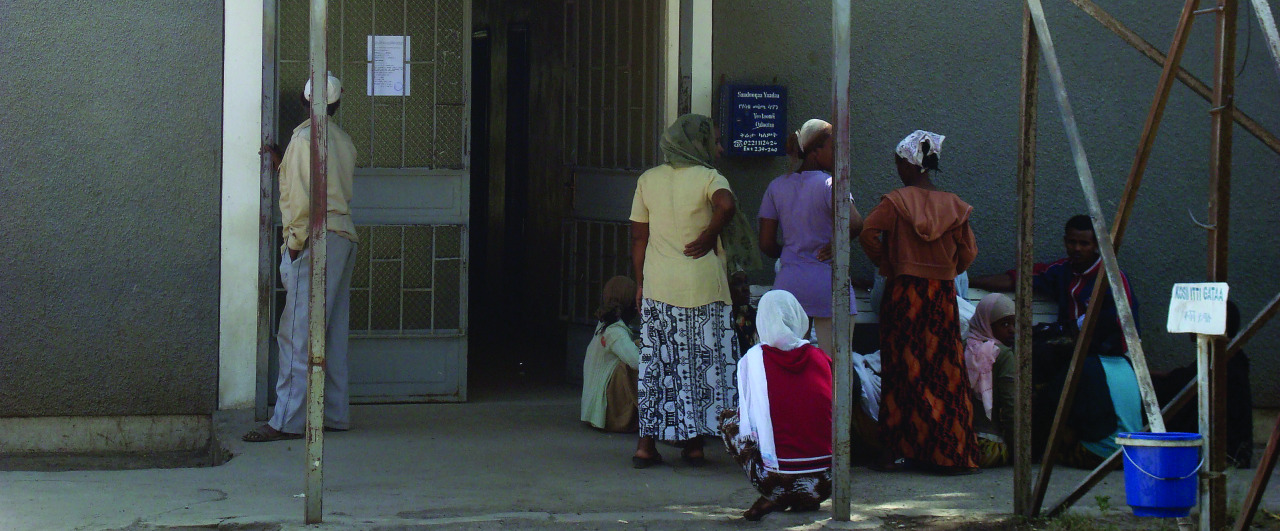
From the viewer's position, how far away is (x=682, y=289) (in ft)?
18.1

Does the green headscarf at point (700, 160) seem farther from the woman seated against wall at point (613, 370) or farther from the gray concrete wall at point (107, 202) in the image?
the gray concrete wall at point (107, 202)

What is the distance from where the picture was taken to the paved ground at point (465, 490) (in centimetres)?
472

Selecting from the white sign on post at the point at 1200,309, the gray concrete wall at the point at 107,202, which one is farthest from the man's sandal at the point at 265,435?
the white sign on post at the point at 1200,309

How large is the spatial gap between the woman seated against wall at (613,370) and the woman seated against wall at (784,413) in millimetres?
1561

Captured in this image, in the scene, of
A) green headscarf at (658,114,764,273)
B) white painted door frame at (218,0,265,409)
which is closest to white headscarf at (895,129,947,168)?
green headscarf at (658,114,764,273)

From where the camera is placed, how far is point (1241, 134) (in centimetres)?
669

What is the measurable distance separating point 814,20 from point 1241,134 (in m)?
2.27

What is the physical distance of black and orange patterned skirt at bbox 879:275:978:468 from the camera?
5.52 metres

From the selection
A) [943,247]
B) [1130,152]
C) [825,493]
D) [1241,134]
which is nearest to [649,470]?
[825,493]

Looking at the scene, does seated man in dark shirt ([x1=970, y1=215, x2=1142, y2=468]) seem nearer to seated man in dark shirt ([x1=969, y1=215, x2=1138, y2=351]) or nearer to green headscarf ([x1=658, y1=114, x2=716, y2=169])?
seated man in dark shirt ([x1=969, y1=215, x2=1138, y2=351])

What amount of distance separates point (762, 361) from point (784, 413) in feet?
0.67

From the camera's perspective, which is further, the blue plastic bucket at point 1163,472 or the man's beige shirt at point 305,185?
the man's beige shirt at point 305,185

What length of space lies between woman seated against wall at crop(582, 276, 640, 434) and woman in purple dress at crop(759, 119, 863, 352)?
939 mm

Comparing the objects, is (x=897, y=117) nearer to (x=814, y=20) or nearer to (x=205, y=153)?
(x=814, y=20)
